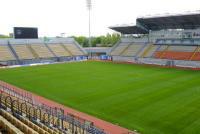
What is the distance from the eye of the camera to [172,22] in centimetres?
5728

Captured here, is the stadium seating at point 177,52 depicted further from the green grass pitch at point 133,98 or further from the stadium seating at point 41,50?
the stadium seating at point 41,50

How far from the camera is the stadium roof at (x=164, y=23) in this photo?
5309 cm

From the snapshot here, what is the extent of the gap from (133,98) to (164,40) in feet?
128

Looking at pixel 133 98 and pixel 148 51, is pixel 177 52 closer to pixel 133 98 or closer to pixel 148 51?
pixel 148 51

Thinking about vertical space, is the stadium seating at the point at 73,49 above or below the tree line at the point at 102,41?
below

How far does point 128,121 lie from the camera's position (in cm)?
1908

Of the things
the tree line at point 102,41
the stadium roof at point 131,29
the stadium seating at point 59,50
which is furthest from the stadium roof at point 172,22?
the tree line at point 102,41

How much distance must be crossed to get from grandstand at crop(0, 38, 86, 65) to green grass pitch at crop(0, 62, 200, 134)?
22.9 m

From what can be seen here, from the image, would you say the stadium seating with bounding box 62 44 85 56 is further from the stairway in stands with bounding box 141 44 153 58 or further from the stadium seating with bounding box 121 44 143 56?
the stairway in stands with bounding box 141 44 153 58

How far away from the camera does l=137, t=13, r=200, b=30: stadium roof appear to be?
52781 mm

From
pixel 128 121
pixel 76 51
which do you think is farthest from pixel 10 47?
pixel 128 121

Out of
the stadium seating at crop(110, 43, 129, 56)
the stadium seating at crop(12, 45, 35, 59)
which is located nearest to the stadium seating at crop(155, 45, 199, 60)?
the stadium seating at crop(110, 43, 129, 56)

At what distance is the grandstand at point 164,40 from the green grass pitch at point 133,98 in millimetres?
19124

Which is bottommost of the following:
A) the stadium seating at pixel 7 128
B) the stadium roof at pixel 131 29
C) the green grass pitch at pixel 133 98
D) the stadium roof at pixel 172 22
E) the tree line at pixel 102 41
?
the green grass pitch at pixel 133 98
